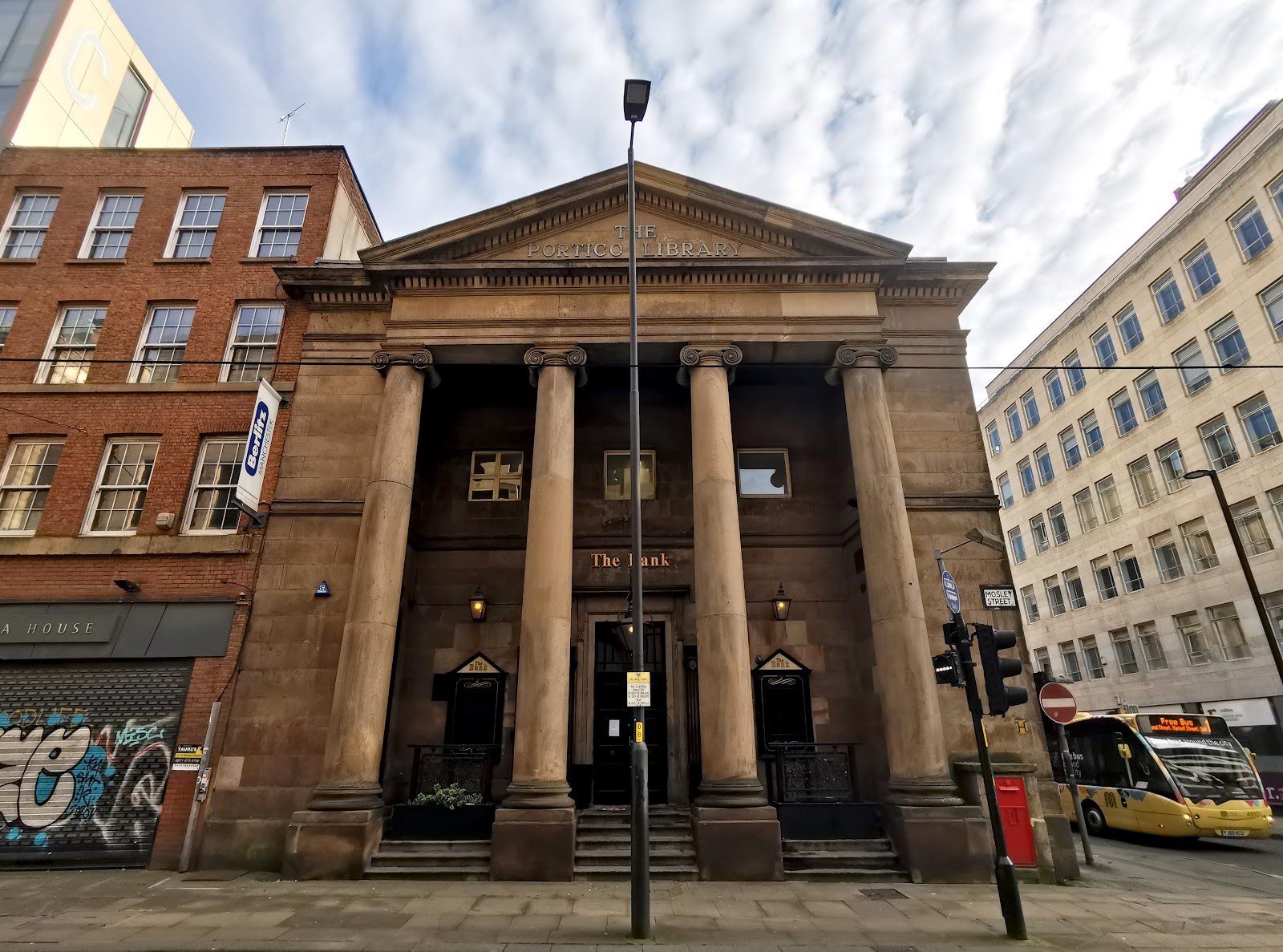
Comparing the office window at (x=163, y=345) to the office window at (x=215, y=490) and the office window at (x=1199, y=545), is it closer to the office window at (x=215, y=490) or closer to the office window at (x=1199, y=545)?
the office window at (x=215, y=490)

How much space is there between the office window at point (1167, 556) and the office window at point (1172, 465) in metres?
2.22

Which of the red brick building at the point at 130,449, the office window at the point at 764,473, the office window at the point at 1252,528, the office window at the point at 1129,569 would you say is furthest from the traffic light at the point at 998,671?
A: the office window at the point at 1129,569

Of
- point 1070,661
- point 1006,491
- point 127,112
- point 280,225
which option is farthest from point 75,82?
point 1070,661

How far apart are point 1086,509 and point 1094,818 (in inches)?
953

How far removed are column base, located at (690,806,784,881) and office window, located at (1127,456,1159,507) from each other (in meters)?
32.3

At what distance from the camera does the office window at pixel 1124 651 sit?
34.2 metres

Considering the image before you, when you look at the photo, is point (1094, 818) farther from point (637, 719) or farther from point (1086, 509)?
point (1086, 509)

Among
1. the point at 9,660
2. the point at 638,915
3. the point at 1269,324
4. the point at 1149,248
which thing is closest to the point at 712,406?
the point at 638,915

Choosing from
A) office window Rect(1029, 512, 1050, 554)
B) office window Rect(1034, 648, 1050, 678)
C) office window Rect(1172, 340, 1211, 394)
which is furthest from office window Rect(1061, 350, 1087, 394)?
office window Rect(1034, 648, 1050, 678)

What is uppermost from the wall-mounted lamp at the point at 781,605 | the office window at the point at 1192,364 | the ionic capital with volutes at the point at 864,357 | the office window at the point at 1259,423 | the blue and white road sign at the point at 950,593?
the office window at the point at 1192,364

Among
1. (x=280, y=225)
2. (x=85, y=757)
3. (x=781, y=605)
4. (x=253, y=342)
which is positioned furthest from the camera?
(x=280, y=225)

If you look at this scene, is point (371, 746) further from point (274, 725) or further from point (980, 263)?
point (980, 263)

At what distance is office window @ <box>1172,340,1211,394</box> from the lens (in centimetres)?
3005

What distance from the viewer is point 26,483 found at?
1460cm
